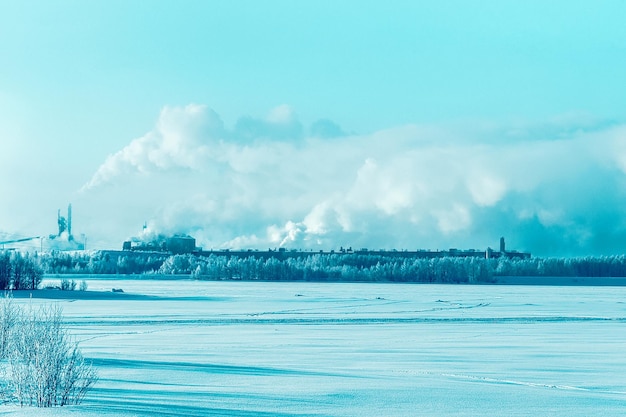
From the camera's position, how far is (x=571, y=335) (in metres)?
35.6

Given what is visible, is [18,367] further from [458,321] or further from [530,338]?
[458,321]

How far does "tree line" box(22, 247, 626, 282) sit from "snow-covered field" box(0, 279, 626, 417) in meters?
116

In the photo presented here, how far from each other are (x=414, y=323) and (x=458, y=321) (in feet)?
9.66

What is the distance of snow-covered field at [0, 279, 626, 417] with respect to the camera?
53.5 feet

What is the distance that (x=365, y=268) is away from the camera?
559ft

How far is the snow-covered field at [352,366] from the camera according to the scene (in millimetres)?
16297

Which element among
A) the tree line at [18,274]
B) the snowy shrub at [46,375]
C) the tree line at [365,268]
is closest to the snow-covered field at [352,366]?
the snowy shrub at [46,375]

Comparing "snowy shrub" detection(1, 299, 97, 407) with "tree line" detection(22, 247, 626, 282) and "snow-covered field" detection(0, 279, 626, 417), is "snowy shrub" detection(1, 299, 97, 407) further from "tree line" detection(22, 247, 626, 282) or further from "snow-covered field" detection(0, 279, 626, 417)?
"tree line" detection(22, 247, 626, 282)

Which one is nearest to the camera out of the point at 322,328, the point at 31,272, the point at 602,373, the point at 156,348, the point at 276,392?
the point at 276,392

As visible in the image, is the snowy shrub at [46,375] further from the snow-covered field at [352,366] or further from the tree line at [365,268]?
the tree line at [365,268]

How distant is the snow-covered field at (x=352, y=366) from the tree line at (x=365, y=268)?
116 m

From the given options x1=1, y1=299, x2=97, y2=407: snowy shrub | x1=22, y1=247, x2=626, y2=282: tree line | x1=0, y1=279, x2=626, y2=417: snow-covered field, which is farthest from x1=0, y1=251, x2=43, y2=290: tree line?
x1=1, y1=299, x2=97, y2=407: snowy shrub

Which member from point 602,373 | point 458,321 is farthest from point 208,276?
point 602,373

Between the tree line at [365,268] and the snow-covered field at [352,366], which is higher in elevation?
the tree line at [365,268]
